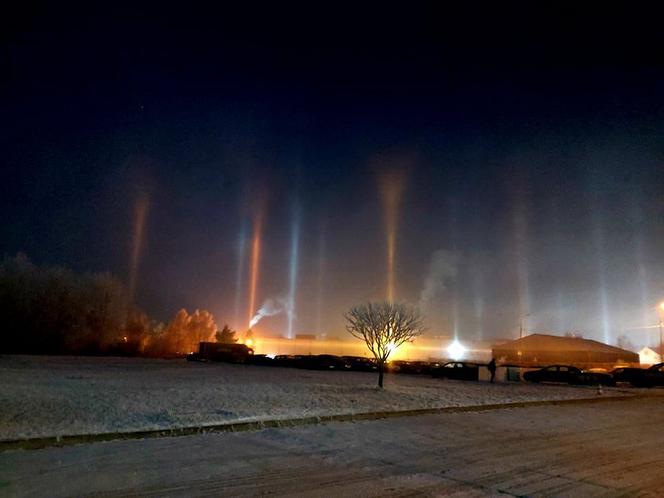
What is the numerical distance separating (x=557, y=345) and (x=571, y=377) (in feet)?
160

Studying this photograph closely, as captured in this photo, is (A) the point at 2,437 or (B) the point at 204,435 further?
(B) the point at 204,435

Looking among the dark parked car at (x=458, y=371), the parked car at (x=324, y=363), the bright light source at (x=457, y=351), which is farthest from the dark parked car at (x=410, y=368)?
the bright light source at (x=457, y=351)

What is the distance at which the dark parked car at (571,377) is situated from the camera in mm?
32250

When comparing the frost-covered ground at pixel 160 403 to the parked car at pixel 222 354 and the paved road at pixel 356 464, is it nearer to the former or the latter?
the paved road at pixel 356 464

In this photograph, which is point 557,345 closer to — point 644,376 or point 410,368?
point 410,368

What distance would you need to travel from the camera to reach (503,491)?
729cm

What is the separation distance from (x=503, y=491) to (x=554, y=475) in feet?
5.07

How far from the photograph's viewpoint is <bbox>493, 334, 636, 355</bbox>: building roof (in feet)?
243

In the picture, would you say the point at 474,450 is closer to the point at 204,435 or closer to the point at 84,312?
the point at 204,435

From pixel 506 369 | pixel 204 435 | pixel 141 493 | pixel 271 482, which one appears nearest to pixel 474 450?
pixel 271 482

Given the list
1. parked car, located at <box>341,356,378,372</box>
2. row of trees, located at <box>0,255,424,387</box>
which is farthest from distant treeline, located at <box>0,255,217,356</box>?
parked car, located at <box>341,356,378,372</box>

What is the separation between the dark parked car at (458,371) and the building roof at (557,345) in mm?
45016

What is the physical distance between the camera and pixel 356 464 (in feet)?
28.3

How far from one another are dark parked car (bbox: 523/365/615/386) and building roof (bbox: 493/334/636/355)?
1697 inches
